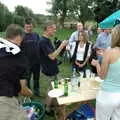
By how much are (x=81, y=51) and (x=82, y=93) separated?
6.17 feet

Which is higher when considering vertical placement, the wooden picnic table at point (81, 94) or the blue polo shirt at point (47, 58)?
the blue polo shirt at point (47, 58)

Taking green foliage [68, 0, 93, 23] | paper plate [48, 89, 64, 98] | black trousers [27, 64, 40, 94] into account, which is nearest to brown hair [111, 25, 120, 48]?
paper plate [48, 89, 64, 98]

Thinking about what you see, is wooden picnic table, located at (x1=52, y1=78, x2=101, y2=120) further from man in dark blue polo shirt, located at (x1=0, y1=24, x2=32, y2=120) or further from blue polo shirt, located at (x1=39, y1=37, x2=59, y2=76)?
man in dark blue polo shirt, located at (x1=0, y1=24, x2=32, y2=120)

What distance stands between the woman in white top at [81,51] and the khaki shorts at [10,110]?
2870 mm

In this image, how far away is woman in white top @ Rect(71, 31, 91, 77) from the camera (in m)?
6.00

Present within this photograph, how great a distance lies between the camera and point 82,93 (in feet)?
14.1

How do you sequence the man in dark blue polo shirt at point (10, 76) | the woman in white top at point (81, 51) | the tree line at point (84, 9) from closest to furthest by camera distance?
1. the man in dark blue polo shirt at point (10, 76)
2. the woman in white top at point (81, 51)
3. the tree line at point (84, 9)

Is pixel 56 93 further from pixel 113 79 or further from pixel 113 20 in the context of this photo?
pixel 113 20

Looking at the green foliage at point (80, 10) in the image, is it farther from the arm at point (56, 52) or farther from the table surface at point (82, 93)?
the table surface at point (82, 93)

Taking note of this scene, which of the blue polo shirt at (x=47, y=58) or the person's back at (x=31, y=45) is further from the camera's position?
the person's back at (x=31, y=45)

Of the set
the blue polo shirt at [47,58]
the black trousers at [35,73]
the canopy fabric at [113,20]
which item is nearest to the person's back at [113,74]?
the blue polo shirt at [47,58]

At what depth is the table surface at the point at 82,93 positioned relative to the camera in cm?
402

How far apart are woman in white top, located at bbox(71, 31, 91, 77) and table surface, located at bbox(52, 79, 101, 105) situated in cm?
122

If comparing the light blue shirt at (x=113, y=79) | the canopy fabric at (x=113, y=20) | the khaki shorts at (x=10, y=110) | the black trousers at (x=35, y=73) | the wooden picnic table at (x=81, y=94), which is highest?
the canopy fabric at (x=113, y=20)
